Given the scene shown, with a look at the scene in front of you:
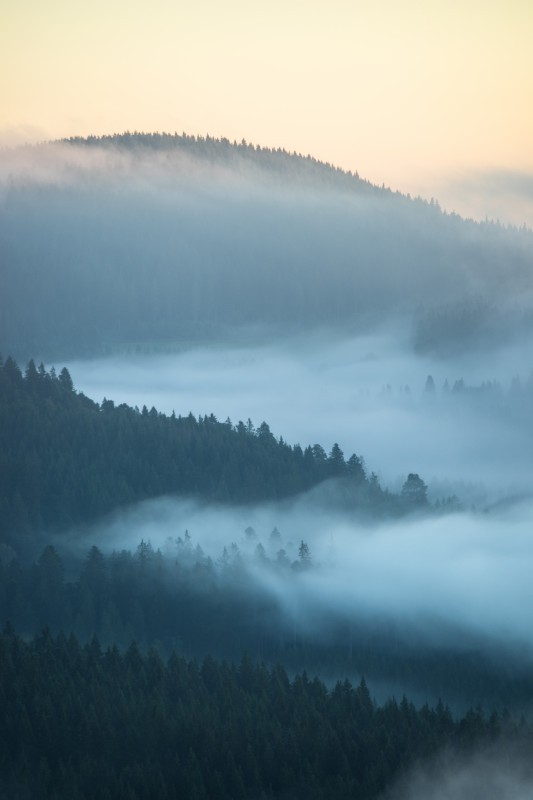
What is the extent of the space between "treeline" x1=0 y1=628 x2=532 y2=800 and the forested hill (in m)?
43.6

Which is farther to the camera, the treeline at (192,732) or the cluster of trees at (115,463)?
the cluster of trees at (115,463)

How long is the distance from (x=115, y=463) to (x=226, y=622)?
33.9 metres

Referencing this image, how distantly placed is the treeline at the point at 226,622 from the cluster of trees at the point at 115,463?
1247 cm

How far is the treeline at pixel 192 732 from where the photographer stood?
10675 cm

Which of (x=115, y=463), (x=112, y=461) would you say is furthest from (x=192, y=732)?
(x=112, y=461)

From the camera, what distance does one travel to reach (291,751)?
364 ft

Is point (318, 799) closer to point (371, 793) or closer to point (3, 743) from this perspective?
point (371, 793)

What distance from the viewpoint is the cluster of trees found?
16888 centimetres

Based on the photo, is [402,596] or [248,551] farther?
[402,596]

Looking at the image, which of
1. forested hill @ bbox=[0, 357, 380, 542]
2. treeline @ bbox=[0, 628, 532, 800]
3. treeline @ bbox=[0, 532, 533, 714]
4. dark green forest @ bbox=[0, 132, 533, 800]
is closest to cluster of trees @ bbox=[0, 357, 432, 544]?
forested hill @ bbox=[0, 357, 380, 542]

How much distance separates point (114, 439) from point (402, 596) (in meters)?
41.9

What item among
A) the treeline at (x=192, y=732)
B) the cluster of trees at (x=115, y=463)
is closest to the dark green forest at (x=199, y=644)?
the treeline at (x=192, y=732)

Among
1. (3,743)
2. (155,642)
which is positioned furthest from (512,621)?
(3,743)

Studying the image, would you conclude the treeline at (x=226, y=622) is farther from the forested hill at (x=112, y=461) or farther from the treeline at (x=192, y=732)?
the treeline at (x=192, y=732)
